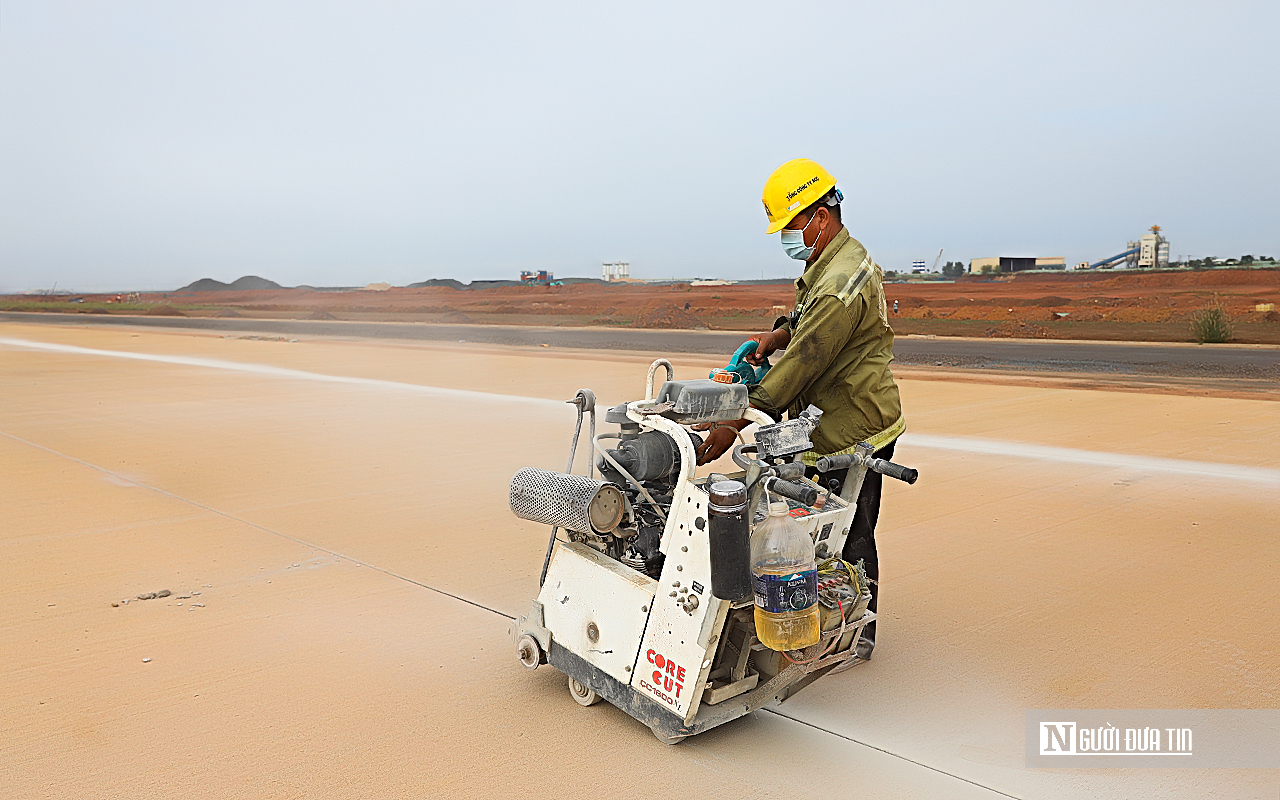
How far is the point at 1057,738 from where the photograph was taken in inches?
158

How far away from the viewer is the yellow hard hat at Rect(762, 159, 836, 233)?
4.23 meters

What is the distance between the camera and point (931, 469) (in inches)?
385

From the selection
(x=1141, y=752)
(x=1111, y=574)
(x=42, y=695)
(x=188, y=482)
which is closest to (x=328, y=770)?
(x=42, y=695)

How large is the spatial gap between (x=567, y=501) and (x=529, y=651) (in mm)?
781

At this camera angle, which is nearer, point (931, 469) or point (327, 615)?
point (327, 615)

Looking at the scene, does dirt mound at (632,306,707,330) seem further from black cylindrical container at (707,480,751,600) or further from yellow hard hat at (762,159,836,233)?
black cylindrical container at (707,480,751,600)

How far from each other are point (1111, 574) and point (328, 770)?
483 centimetres

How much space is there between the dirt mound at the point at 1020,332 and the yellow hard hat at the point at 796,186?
1288 inches

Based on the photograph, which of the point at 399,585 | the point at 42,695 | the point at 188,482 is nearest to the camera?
the point at 42,695

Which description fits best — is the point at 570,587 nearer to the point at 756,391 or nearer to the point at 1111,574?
the point at 756,391

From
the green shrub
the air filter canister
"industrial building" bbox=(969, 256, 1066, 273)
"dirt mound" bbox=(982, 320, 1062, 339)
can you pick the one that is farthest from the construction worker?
"industrial building" bbox=(969, 256, 1066, 273)

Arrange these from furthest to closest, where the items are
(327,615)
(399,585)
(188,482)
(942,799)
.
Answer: (188,482) → (399,585) → (327,615) → (942,799)

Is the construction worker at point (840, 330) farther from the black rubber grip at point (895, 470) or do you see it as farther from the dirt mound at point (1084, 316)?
the dirt mound at point (1084, 316)
